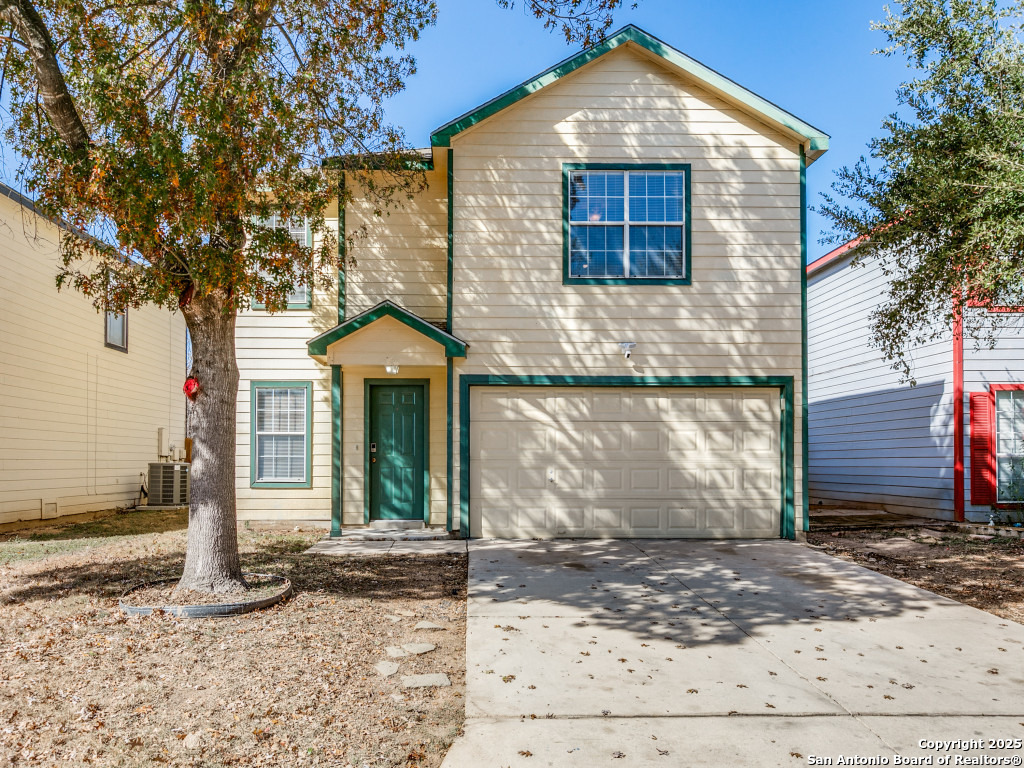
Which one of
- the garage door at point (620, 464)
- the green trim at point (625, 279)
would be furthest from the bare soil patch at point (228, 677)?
the green trim at point (625, 279)

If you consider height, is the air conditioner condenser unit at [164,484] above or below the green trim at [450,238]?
below

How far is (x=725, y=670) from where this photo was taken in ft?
16.8

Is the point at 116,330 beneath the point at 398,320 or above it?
above

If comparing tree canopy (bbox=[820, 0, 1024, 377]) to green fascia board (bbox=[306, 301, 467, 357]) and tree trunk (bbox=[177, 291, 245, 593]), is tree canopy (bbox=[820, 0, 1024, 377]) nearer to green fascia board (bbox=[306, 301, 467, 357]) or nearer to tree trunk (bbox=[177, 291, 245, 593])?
green fascia board (bbox=[306, 301, 467, 357])

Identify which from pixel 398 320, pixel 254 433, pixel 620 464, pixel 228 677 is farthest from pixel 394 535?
pixel 228 677

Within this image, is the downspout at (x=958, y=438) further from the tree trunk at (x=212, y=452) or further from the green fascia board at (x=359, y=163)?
the tree trunk at (x=212, y=452)

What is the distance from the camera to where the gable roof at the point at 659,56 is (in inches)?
415

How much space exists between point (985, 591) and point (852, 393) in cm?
838

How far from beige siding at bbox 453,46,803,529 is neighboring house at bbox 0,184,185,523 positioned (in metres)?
5.76

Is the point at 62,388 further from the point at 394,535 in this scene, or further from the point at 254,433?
the point at 394,535

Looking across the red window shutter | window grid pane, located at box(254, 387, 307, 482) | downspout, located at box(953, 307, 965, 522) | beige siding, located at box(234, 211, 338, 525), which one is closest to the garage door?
beige siding, located at box(234, 211, 338, 525)

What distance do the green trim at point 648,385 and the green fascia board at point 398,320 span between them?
533 millimetres

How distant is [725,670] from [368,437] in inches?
288

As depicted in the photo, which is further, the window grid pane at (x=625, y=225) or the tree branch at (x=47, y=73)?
the window grid pane at (x=625, y=225)
